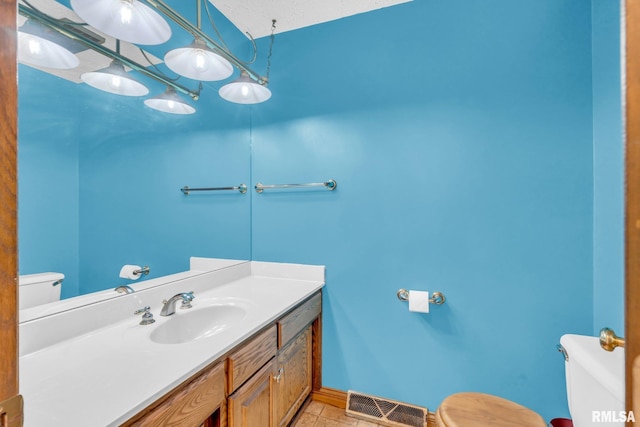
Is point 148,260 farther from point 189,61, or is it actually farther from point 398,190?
point 398,190

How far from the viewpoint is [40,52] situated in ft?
2.59

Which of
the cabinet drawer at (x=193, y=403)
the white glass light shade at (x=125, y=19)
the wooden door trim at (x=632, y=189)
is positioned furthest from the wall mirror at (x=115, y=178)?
the wooden door trim at (x=632, y=189)

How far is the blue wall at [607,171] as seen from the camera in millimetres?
1084

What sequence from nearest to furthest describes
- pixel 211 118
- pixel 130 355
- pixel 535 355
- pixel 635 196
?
pixel 635 196, pixel 130 355, pixel 535 355, pixel 211 118

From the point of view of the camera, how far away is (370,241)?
63.1 inches

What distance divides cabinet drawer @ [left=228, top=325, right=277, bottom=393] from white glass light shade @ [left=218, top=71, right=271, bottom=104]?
1.21 metres

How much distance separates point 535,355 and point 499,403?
438 millimetres

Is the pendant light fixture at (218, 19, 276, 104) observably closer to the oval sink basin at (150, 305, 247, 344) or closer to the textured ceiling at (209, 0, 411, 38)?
the textured ceiling at (209, 0, 411, 38)

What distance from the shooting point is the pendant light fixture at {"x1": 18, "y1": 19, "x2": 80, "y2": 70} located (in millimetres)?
766

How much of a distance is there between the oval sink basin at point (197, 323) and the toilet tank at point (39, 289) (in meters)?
0.36

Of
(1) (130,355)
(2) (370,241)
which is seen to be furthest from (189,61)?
(2) (370,241)

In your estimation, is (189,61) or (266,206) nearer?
(189,61)

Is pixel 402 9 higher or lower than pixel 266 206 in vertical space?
higher

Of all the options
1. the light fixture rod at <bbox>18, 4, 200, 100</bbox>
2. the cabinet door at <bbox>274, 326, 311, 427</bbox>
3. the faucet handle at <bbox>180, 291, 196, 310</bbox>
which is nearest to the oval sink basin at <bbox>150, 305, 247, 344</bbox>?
the faucet handle at <bbox>180, 291, 196, 310</bbox>
